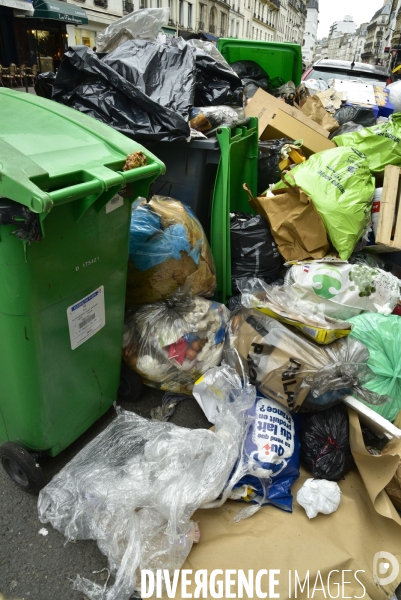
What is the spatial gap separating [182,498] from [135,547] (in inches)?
8.9

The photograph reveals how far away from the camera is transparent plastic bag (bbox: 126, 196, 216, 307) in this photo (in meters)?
2.00

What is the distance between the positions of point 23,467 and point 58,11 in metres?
18.0

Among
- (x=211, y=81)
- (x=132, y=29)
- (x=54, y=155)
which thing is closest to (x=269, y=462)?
(x=54, y=155)

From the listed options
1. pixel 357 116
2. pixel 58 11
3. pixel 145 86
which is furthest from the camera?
pixel 58 11

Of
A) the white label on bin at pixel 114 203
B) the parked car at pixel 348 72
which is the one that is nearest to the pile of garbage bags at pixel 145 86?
the white label on bin at pixel 114 203

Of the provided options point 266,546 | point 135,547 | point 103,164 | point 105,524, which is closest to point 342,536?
point 266,546

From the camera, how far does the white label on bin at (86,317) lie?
151 cm

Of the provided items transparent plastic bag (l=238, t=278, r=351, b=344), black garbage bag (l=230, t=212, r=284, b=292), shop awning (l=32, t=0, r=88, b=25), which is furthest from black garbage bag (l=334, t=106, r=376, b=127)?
shop awning (l=32, t=0, r=88, b=25)

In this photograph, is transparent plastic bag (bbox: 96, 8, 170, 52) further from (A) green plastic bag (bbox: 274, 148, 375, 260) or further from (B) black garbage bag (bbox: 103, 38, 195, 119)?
(A) green plastic bag (bbox: 274, 148, 375, 260)

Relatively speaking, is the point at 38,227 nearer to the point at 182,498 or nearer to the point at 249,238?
the point at 182,498

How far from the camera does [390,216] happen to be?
2.80 meters

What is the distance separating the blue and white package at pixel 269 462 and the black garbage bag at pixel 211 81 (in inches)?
87.3

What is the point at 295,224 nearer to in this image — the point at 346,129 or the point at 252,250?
the point at 252,250

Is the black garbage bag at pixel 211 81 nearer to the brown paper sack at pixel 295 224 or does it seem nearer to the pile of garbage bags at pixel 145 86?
the pile of garbage bags at pixel 145 86
